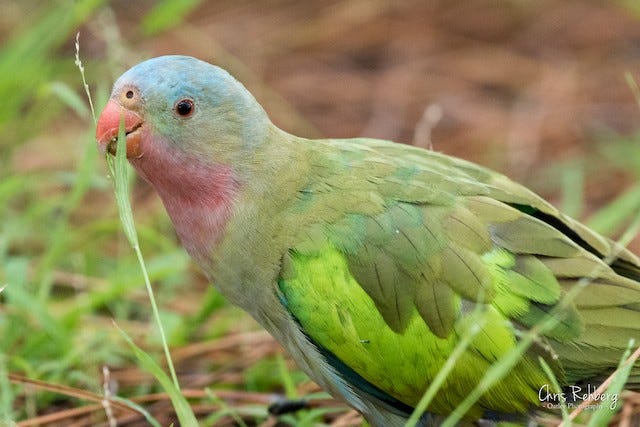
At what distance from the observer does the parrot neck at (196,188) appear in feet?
8.92

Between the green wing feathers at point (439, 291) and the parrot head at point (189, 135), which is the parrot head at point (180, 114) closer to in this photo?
the parrot head at point (189, 135)

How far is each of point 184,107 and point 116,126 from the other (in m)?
0.18

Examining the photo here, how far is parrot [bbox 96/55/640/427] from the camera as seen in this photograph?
8.65ft

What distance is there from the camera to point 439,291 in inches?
104

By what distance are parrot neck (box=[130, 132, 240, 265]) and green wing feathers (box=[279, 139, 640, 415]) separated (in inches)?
7.7

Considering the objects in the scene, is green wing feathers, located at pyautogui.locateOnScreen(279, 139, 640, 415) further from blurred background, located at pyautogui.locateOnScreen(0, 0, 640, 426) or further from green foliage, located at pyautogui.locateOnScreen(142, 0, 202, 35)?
green foliage, located at pyautogui.locateOnScreen(142, 0, 202, 35)

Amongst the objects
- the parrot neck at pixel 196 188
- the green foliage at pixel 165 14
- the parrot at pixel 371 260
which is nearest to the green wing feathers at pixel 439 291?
the parrot at pixel 371 260

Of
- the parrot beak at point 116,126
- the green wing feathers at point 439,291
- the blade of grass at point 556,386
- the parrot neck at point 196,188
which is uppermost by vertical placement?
the parrot beak at point 116,126

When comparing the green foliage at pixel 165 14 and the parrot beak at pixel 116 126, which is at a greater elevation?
the green foliage at pixel 165 14

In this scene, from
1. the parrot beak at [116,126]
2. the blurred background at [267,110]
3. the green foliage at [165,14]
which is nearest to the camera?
the parrot beak at [116,126]

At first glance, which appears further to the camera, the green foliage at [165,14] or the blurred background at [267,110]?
the green foliage at [165,14]

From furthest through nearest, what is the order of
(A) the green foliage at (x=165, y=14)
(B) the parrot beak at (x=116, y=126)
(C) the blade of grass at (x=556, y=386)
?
(A) the green foliage at (x=165, y=14) → (B) the parrot beak at (x=116, y=126) → (C) the blade of grass at (x=556, y=386)

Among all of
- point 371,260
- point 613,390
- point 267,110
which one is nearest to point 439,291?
point 371,260

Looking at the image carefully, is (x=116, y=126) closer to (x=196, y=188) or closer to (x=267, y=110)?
(x=196, y=188)
